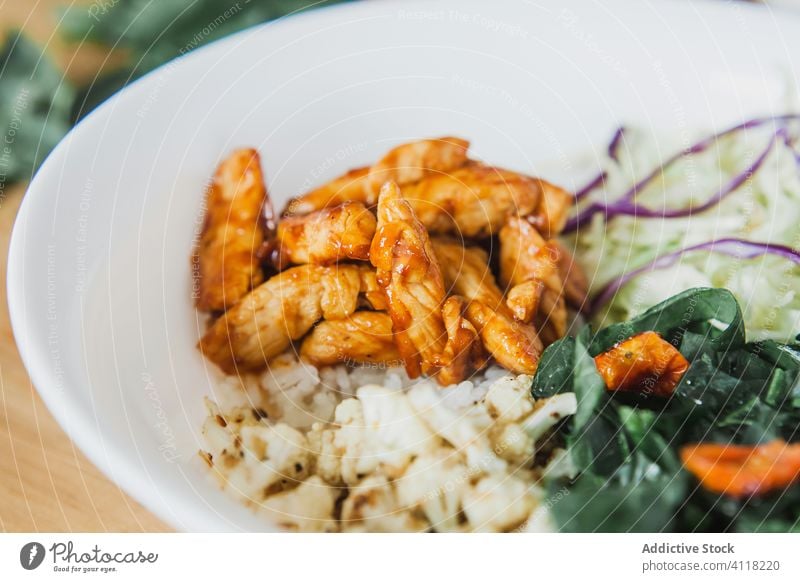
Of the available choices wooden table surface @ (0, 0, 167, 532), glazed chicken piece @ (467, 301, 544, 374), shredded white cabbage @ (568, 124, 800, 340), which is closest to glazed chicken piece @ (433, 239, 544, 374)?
glazed chicken piece @ (467, 301, 544, 374)

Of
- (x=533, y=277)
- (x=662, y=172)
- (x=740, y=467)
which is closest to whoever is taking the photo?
(x=740, y=467)

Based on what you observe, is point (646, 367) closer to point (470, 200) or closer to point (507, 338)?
point (507, 338)

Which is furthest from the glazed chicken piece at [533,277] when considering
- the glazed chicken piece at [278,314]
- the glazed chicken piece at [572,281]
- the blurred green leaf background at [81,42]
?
the blurred green leaf background at [81,42]

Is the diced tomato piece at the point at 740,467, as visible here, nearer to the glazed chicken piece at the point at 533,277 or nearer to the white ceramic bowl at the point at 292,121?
the glazed chicken piece at the point at 533,277

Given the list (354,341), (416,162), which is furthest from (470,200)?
(354,341)

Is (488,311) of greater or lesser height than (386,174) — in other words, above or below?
below

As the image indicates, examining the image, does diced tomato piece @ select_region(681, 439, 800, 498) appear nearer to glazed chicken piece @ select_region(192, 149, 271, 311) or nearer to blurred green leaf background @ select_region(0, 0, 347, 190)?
glazed chicken piece @ select_region(192, 149, 271, 311)
